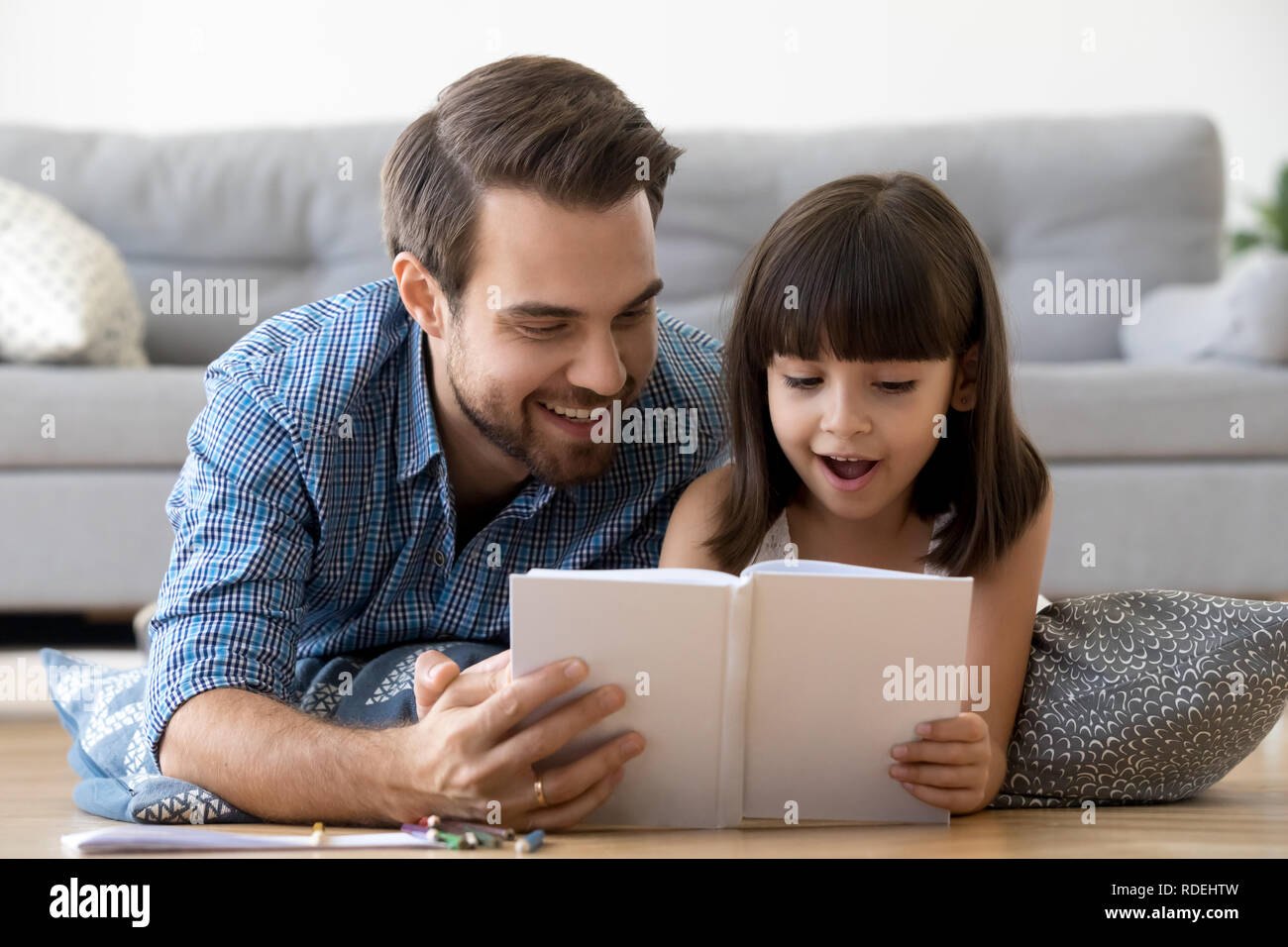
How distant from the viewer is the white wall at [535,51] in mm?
4137

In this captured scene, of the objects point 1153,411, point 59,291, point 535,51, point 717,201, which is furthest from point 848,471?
point 535,51

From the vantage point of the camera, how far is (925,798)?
1212 millimetres

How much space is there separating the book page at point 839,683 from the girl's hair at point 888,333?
0.31 metres

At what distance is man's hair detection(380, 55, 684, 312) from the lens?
5.00ft

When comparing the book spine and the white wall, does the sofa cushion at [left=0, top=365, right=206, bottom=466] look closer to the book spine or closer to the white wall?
the book spine

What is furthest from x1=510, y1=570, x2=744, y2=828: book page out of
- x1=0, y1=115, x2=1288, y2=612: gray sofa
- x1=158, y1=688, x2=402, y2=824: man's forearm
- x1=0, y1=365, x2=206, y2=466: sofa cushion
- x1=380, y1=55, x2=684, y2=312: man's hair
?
x1=0, y1=115, x2=1288, y2=612: gray sofa

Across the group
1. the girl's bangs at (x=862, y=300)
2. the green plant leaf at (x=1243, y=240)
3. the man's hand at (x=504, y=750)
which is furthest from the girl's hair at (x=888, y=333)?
the green plant leaf at (x=1243, y=240)

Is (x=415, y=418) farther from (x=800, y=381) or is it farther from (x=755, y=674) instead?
(x=755, y=674)

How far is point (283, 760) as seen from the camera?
1253 millimetres

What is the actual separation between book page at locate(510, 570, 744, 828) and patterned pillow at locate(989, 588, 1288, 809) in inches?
15.6

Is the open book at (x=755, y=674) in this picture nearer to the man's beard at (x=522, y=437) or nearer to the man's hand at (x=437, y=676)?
the man's hand at (x=437, y=676)

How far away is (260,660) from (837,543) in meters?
0.66

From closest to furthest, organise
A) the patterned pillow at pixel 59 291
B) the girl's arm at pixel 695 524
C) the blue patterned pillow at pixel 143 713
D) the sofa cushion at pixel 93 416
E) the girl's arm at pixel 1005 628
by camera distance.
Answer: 1. the blue patterned pillow at pixel 143 713
2. the girl's arm at pixel 1005 628
3. the girl's arm at pixel 695 524
4. the sofa cushion at pixel 93 416
5. the patterned pillow at pixel 59 291
